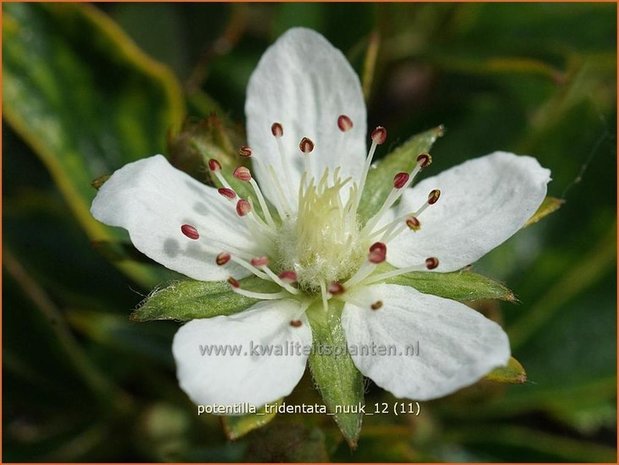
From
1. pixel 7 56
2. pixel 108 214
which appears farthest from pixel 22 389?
pixel 108 214

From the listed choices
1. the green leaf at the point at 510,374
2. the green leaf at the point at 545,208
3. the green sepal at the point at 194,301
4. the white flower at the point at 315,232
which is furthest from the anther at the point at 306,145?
the green leaf at the point at 510,374

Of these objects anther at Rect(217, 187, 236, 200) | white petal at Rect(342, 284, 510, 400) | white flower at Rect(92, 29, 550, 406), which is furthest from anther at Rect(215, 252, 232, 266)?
white petal at Rect(342, 284, 510, 400)

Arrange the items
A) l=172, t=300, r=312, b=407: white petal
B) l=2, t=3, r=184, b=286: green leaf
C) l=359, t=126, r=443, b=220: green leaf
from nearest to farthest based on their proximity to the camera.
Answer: l=172, t=300, r=312, b=407: white petal
l=359, t=126, r=443, b=220: green leaf
l=2, t=3, r=184, b=286: green leaf

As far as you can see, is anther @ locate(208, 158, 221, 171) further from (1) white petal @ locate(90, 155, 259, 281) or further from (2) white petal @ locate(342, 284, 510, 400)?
(2) white petal @ locate(342, 284, 510, 400)

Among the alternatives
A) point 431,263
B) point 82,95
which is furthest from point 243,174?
point 82,95

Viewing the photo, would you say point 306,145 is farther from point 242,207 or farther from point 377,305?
point 377,305

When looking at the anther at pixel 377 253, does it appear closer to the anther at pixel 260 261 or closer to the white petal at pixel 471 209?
the white petal at pixel 471 209
